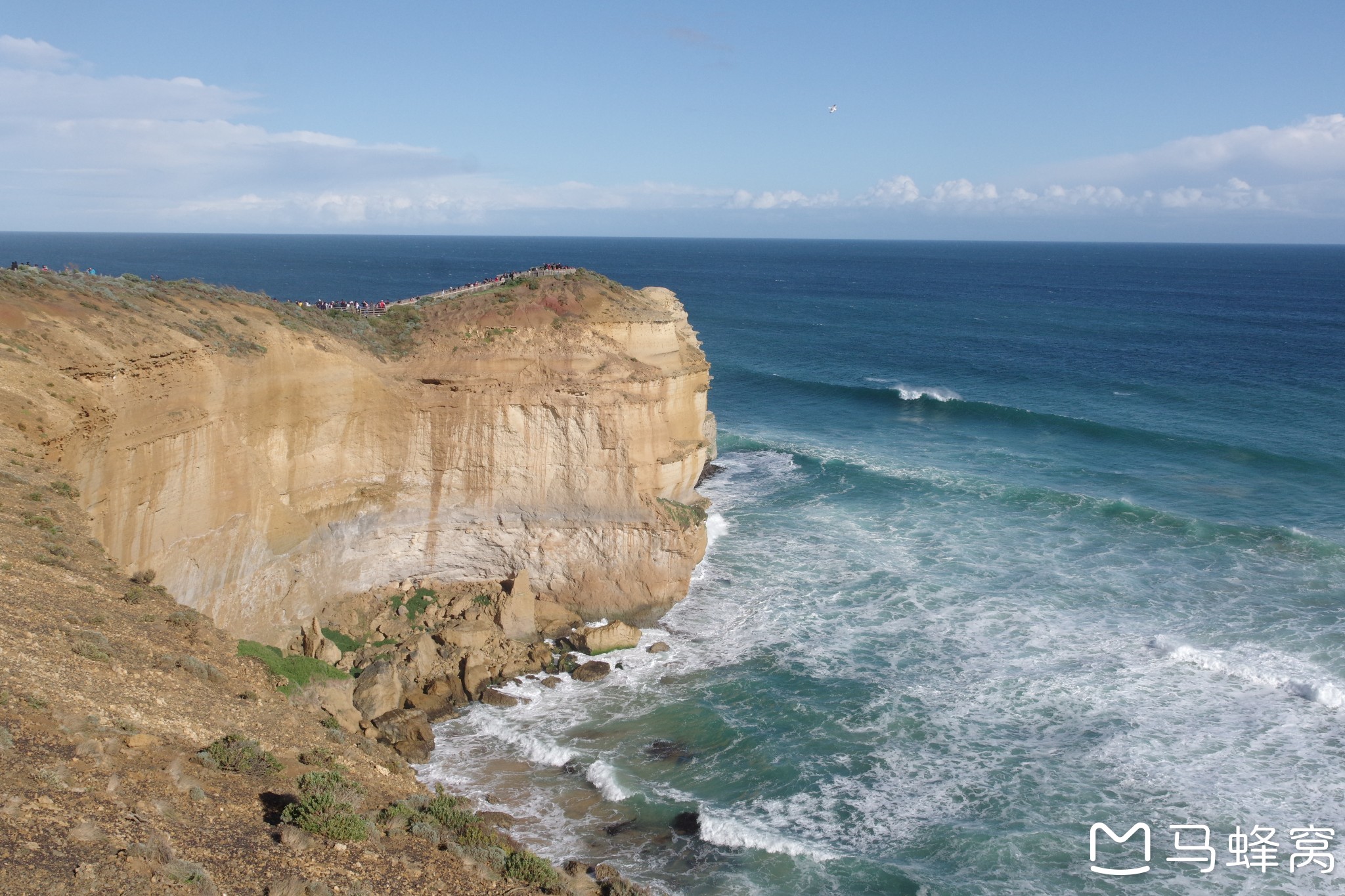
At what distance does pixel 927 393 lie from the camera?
57.6 meters

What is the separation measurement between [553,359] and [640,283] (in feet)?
353

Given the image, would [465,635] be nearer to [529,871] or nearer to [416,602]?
[416,602]

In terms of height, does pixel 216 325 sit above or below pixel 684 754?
above

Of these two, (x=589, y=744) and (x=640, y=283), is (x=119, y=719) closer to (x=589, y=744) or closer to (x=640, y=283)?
(x=589, y=744)

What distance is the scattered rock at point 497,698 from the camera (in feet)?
75.7

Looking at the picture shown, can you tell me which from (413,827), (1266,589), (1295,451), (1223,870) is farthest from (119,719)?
(1295,451)

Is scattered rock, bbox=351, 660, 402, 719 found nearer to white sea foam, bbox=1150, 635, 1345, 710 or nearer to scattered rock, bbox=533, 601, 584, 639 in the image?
scattered rock, bbox=533, 601, 584, 639

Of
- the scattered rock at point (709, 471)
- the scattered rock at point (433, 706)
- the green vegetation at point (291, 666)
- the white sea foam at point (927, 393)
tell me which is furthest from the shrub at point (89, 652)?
the white sea foam at point (927, 393)

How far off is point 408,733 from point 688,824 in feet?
22.9

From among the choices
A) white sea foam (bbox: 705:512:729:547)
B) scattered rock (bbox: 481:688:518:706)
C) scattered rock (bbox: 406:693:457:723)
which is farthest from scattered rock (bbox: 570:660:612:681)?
white sea foam (bbox: 705:512:729:547)

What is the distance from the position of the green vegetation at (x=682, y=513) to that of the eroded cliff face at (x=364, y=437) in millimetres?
80

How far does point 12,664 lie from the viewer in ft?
36.8

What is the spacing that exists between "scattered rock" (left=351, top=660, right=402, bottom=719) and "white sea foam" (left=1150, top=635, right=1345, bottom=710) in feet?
67.6

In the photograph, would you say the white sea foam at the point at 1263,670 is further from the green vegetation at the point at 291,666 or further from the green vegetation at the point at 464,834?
the green vegetation at the point at 291,666
